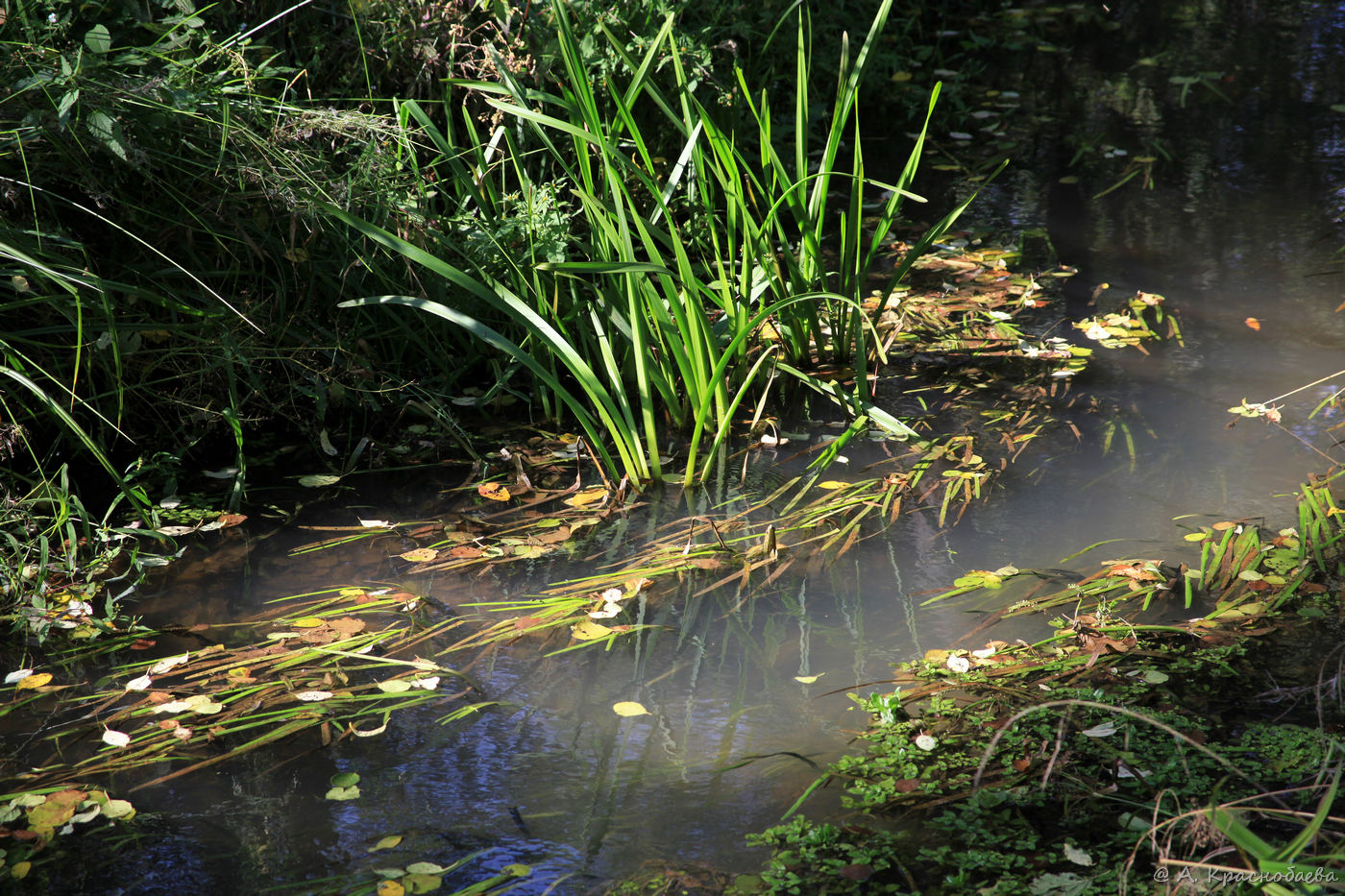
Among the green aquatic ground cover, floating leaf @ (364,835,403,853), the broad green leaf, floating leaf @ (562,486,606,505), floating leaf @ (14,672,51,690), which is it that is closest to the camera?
the green aquatic ground cover

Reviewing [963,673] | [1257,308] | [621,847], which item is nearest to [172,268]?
[621,847]

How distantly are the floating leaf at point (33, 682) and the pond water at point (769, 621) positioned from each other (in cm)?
22

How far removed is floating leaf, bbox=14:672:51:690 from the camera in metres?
1.77

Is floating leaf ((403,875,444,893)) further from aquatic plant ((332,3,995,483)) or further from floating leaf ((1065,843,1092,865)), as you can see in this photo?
aquatic plant ((332,3,995,483))

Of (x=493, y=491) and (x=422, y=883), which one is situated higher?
(x=493, y=491)

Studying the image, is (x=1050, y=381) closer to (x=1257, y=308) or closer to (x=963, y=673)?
(x=1257, y=308)

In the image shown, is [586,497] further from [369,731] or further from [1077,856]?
[1077,856]

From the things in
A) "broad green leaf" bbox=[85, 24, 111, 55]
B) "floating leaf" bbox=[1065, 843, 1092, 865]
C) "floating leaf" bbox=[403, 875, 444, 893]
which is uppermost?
"broad green leaf" bbox=[85, 24, 111, 55]

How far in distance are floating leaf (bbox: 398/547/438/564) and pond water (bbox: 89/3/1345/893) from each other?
48 millimetres

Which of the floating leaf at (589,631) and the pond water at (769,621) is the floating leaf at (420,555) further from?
the floating leaf at (589,631)

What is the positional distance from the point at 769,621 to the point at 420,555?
74cm

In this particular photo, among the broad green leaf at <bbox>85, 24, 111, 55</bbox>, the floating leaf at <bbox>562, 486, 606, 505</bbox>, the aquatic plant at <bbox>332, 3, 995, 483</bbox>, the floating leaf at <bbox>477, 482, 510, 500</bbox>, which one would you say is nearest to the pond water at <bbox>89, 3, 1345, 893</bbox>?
the floating leaf at <bbox>477, 482, 510, 500</bbox>

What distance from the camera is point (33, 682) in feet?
5.85

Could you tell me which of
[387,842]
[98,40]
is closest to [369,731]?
[387,842]
